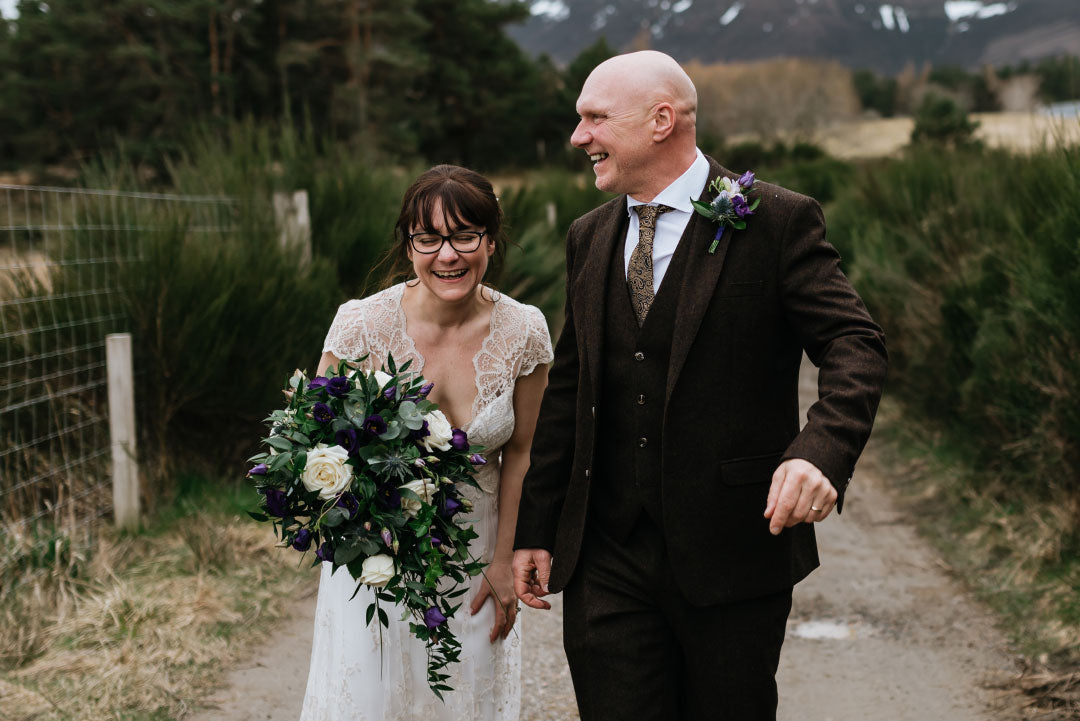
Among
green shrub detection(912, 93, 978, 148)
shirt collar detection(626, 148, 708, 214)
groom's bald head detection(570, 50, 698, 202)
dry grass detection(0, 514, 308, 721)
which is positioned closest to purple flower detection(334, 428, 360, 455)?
groom's bald head detection(570, 50, 698, 202)

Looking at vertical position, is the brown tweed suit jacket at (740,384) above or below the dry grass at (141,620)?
above

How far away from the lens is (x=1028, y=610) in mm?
5469

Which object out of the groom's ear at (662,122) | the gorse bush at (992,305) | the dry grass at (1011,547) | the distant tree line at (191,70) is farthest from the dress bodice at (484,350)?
the distant tree line at (191,70)

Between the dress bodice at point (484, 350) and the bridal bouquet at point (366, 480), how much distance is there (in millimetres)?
474

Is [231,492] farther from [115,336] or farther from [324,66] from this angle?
[324,66]

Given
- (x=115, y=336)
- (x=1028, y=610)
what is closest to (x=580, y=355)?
(x=1028, y=610)

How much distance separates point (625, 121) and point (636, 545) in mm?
1089

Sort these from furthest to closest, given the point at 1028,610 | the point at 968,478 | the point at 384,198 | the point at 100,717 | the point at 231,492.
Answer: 1. the point at 384,198
2. the point at 968,478
3. the point at 231,492
4. the point at 1028,610
5. the point at 100,717

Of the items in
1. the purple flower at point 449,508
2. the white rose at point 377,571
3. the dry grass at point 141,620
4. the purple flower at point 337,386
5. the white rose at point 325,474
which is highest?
the purple flower at point 337,386

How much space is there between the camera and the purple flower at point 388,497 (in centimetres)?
273

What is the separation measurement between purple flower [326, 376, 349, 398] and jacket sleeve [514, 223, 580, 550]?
2.16 feet

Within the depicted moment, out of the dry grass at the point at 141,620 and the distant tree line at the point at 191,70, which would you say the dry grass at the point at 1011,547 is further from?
the distant tree line at the point at 191,70

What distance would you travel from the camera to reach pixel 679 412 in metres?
2.74

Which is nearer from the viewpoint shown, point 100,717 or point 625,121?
point 625,121
